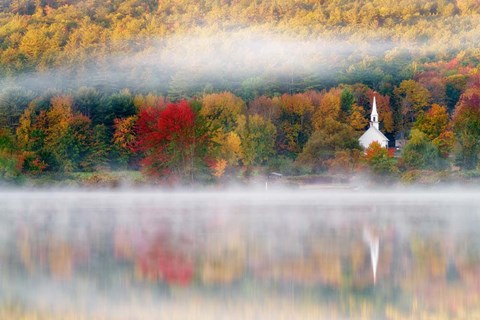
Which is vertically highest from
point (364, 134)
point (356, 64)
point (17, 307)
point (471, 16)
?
point (471, 16)

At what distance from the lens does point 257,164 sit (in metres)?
52.2

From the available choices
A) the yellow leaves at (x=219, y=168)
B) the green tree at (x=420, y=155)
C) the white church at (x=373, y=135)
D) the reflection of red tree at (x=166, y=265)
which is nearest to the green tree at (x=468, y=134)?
the green tree at (x=420, y=155)

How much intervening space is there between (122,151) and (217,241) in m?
35.9

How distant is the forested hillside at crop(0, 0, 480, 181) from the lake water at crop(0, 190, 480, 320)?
75.2ft

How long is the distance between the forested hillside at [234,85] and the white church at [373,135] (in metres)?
0.95

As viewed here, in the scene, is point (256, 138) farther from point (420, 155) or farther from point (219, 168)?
point (420, 155)

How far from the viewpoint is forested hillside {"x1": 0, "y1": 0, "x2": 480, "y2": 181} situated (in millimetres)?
48312

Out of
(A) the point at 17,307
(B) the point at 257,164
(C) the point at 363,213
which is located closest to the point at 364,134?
(B) the point at 257,164

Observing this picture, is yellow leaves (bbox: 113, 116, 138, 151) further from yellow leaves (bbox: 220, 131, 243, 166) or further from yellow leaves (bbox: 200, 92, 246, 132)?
yellow leaves (bbox: 220, 131, 243, 166)

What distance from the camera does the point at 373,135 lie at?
62.0 metres

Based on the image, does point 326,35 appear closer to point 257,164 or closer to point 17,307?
point 257,164

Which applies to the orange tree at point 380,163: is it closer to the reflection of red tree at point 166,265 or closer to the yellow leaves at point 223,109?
the yellow leaves at point 223,109

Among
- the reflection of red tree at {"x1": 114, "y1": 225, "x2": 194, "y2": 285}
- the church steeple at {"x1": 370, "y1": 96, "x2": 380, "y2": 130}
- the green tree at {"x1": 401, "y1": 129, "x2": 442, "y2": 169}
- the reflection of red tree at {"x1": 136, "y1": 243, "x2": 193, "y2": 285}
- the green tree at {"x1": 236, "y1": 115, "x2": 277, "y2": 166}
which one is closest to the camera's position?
the reflection of red tree at {"x1": 136, "y1": 243, "x2": 193, "y2": 285}

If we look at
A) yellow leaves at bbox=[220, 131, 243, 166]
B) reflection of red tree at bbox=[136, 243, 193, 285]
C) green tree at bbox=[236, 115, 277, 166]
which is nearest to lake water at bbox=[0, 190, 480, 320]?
reflection of red tree at bbox=[136, 243, 193, 285]
